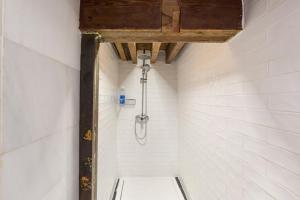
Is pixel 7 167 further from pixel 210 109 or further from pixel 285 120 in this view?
pixel 210 109

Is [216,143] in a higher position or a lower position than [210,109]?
lower

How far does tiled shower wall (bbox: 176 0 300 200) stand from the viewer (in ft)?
3.53

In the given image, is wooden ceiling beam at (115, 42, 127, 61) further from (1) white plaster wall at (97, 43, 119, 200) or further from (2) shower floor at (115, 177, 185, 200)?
(2) shower floor at (115, 177, 185, 200)

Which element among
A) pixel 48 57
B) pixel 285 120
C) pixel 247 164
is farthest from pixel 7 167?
pixel 247 164

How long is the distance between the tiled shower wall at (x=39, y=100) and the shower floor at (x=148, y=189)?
2.36 m

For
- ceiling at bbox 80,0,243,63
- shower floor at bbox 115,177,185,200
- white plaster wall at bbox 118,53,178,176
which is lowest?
shower floor at bbox 115,177,185,200

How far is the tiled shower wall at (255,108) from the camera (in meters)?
1.08

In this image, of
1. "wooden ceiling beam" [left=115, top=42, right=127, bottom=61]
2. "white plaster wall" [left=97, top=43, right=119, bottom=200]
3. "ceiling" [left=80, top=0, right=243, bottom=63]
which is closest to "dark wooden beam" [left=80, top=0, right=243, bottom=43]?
"ceiling" [left=80, top=0, right=243, bottom=63]

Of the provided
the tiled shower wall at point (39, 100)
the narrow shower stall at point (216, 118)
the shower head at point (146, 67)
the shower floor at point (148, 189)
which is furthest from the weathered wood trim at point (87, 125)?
the shower head at point (146, 67)

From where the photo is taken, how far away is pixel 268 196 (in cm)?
128

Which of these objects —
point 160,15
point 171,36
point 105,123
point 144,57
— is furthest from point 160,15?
point 144,57

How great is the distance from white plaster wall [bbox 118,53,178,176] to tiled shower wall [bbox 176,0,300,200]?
72.8 inches

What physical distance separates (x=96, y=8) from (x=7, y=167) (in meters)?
1.15

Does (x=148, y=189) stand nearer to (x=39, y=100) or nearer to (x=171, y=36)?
(x=171, y=36)
